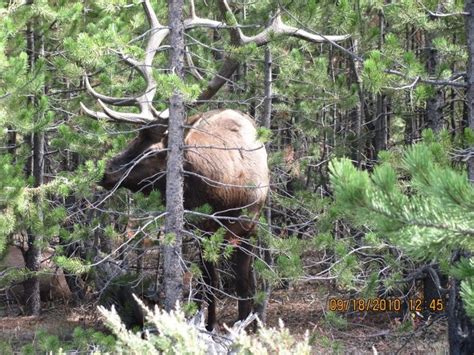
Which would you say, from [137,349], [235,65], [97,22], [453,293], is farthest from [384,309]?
[137,349]

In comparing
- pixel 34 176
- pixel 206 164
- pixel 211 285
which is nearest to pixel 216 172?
pixel 206 164

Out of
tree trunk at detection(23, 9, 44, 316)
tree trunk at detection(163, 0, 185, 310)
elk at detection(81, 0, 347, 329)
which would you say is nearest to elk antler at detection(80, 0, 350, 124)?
elk at detection(81, 0, 347, 329)

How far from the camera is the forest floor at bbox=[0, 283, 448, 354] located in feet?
28.7

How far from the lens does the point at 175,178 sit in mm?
7035

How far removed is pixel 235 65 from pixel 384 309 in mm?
4988

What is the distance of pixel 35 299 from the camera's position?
11414 mm

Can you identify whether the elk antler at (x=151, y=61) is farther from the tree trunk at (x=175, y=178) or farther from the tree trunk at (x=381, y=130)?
the tree trunk at (x=381, y=130)

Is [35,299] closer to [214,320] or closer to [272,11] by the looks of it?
[214,320]

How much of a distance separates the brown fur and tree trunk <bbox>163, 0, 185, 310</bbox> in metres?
0.63

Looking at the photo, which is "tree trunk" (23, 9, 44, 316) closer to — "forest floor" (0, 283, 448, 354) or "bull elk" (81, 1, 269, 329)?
"forest floor" (0, 283, 448, 354)

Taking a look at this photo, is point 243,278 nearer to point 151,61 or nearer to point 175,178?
point 175,178
